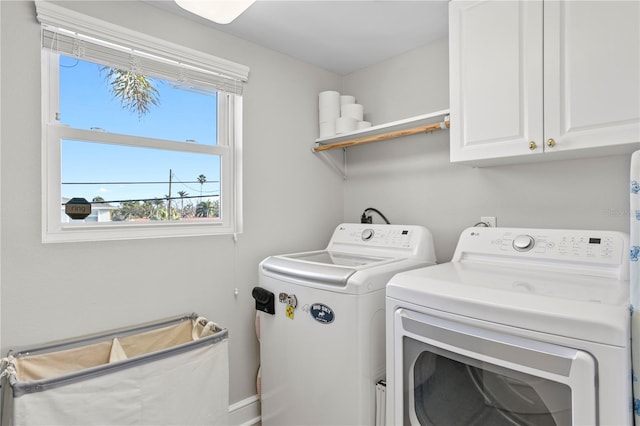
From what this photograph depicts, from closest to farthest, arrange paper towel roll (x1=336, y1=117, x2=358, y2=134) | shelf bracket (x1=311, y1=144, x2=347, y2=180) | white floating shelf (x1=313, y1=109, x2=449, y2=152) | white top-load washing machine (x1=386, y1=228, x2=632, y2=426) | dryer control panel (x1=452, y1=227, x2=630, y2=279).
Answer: white top-load washing machine (x1=386, y1=228, x2=632, y2=426) → dryer control panel (x1=452, y1=227, x2=630, y2=279) → white floating shelf (x1=313, y1=109, x2=449, y2=152) → paper towel roll (x1=336, y1=117, x2=358, y2=134) → shelf bracket (x1=311, y1=144, x2=347, y2=180)

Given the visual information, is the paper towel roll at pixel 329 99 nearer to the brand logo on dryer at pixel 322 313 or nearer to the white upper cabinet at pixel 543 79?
the white upper cabinet at pixel 543 79

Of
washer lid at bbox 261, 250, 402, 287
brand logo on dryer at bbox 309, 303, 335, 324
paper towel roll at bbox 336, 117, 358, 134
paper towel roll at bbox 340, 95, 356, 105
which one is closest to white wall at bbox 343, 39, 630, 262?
paper towel roll at bbox 340, 95, 356, 105

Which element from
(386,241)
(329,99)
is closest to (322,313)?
(386,241)

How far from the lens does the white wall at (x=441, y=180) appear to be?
5.11 feet

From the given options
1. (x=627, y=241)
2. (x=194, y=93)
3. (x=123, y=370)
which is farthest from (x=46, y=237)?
(x=627, y=241)

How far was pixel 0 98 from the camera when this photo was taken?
136 cm

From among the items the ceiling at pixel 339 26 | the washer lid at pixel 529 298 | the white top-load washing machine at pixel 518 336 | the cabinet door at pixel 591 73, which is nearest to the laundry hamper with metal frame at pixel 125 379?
Answer: the white top-load washing machine at pixel 518 336

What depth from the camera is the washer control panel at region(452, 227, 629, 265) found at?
131cm

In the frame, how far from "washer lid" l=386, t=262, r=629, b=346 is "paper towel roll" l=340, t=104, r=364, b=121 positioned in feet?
4.20

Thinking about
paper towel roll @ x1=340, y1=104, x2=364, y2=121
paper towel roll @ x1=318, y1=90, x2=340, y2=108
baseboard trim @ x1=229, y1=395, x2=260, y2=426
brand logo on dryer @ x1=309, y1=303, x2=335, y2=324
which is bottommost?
baseboard trim @ x1=229, y1=395, x2=260, y2=426

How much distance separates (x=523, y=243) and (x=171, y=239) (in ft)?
5.65

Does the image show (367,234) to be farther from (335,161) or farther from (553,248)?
(553,248)

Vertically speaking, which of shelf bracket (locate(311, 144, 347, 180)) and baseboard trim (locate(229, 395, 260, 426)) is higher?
shelf bracket (locate(311, 144, 347, 180))

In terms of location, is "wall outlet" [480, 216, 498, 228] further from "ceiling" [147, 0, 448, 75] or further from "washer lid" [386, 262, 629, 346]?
"ceiling" [147, 0, 448, 75]
